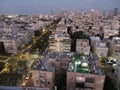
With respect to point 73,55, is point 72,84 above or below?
below

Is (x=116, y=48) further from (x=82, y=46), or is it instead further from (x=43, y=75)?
(x=43, y=75)

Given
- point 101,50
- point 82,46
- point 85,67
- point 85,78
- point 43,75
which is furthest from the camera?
point 82,46

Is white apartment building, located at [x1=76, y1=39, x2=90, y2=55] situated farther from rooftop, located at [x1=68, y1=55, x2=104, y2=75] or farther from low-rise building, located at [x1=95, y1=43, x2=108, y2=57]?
rooftop, located at [x1=68, y1=55, x2=104, y2=75]

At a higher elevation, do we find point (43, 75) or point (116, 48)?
point (116, 48)

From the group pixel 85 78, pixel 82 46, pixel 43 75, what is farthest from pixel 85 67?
pixel 82 46

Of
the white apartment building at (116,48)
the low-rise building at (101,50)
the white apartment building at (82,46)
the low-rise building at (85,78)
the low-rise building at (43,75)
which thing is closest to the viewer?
the low-rise building at (85,78)

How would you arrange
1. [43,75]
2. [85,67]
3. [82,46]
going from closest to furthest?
[43,75]
[85,67]
[82,46]

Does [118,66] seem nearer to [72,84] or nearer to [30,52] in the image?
[72,84]

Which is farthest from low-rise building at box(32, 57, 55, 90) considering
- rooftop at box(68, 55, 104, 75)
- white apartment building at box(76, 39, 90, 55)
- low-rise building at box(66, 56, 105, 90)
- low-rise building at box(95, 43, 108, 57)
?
low-rise building at box(95, 43, 108, 57)

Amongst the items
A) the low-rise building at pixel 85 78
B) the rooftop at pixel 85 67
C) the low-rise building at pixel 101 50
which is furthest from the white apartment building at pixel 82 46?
the low-rise building at pixel 85 78

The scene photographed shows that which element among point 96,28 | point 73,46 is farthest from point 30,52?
point 96,28

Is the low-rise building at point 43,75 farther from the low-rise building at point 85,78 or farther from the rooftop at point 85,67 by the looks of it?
the rooftop at point 85,67
